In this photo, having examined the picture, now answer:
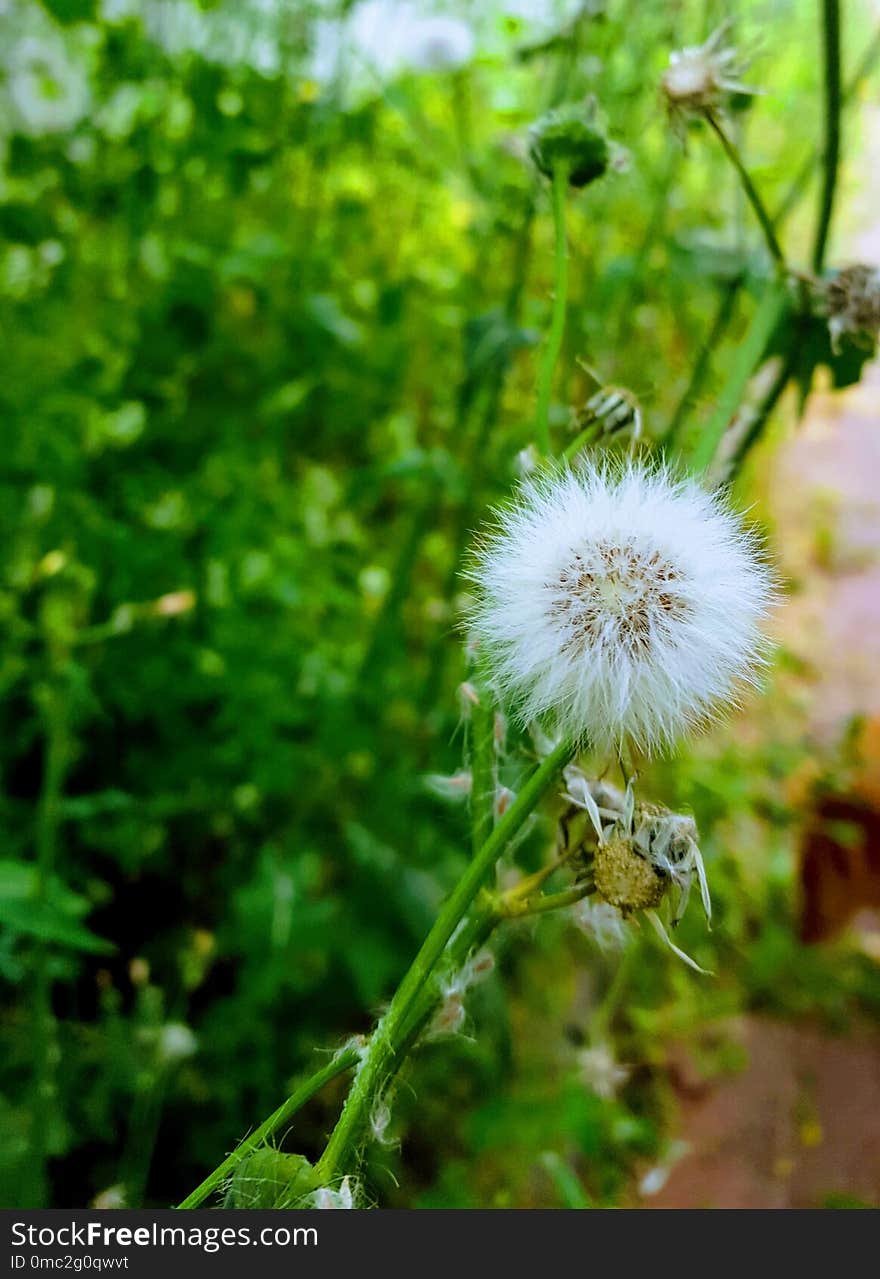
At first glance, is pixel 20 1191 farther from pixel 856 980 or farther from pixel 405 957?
pixel 856 980

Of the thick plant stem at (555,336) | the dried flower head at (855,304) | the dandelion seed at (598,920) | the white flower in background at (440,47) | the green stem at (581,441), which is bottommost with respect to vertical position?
the dandelion seed at (598,920)

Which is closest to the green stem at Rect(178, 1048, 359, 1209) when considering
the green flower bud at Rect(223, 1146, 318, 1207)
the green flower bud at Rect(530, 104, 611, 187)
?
the green flower bud at Rect(223, 1146, 318, 1207)

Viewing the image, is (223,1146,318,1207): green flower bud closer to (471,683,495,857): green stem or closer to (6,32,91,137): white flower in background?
(471,683,495,857): green stem

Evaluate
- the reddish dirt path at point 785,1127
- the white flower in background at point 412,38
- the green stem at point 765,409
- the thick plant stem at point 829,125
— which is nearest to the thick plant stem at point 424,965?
the green stem at point 765,409

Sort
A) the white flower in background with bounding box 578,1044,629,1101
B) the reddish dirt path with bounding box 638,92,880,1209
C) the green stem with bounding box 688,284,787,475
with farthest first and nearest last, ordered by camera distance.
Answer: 1. the reddish dirt path with bounding box 638,92,880,1209
2. the white flower in background with bounding box 578,1044,629,1101
3. the green stem with bounding box 688,284,787,475

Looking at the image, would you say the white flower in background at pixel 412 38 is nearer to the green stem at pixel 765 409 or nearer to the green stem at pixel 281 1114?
the green stem at pixel 765 409

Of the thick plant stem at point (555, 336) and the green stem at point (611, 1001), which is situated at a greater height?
the thick plant stem at point (555, 336)
